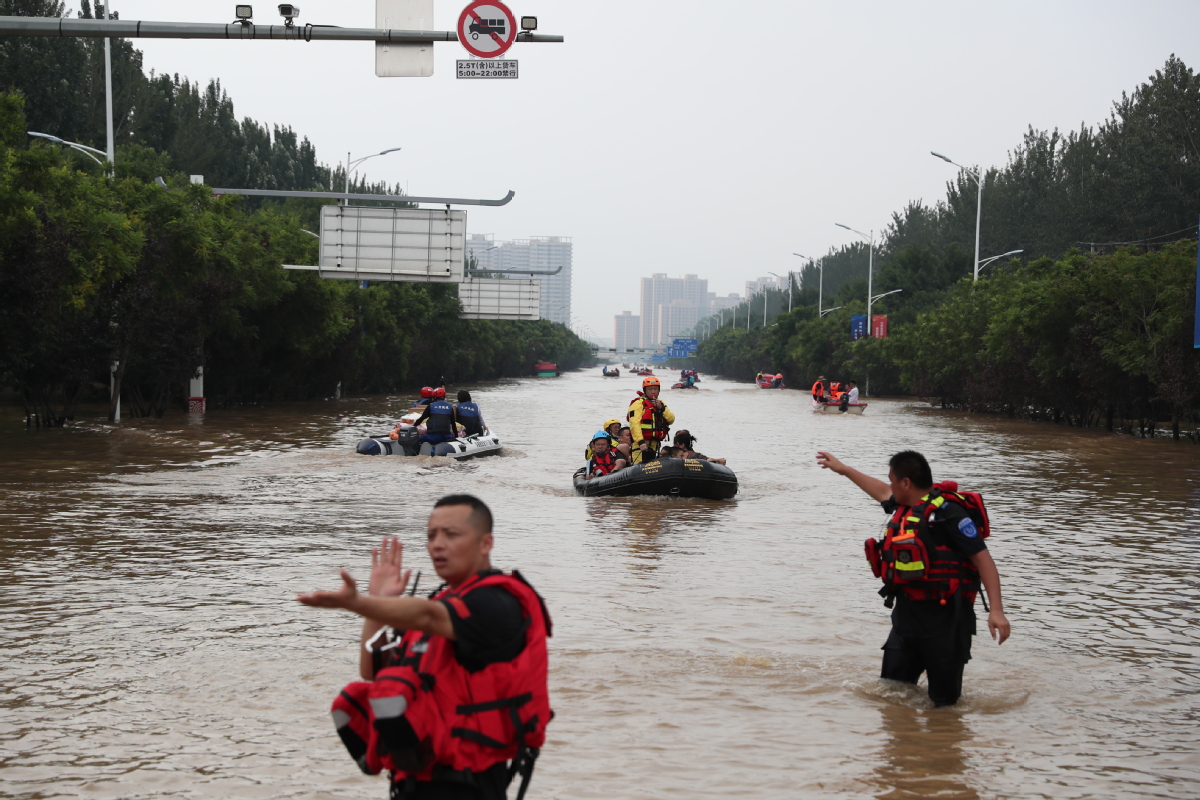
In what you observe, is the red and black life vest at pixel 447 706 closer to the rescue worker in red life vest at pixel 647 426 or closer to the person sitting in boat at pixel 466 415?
the rescue worker in red life vest at pixel 647 426

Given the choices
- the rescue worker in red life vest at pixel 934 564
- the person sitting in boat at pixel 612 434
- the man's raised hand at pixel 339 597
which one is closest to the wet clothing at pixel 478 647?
the man's raised hand at pixel 339 597

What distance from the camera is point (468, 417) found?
78.7 ft

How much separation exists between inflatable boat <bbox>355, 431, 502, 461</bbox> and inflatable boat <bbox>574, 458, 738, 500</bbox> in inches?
237

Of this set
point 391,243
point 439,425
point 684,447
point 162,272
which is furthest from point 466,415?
point 391,243

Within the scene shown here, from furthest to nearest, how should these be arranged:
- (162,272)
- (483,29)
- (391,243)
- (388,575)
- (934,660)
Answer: (391,243) → (162,272) → (483,29) → (934,660) → (388,575)

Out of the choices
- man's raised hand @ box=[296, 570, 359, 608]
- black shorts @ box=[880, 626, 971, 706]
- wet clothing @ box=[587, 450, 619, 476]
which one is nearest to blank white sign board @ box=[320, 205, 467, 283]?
wet clothing @ box=[587, 450, 619, 476]

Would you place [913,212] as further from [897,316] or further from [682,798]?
[682,798]

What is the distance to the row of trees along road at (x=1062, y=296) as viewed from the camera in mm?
32812

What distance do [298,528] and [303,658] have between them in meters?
6.35

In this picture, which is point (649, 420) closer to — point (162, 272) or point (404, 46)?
point (404, 46)

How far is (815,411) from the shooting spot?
49.9 m

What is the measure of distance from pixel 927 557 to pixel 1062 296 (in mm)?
32519

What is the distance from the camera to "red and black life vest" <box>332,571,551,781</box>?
3521 mm

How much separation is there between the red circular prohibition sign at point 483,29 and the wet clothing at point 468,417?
39.3 ft
